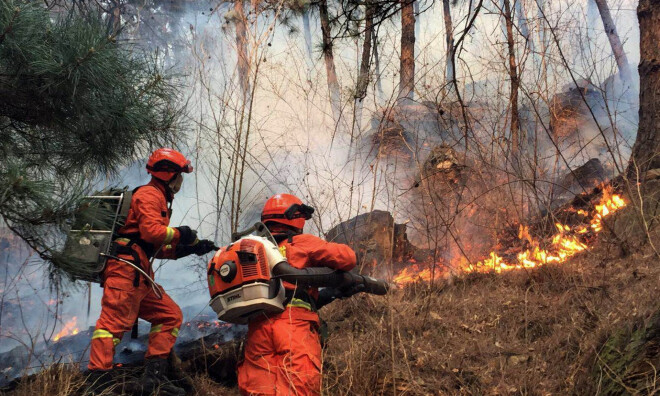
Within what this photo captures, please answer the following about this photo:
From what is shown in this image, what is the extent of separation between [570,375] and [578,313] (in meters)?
1.06

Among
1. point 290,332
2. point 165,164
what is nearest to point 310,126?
point 165,164

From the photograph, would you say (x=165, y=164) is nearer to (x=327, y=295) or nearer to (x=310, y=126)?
(x=327, y=295)

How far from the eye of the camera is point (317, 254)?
12.6 feet

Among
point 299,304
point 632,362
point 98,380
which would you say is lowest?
point 632,362

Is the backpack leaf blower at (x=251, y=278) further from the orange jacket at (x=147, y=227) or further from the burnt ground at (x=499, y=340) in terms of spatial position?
the orange jacket at (x=147, y=227)

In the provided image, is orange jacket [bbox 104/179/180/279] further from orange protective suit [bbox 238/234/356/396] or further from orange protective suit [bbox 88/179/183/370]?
orange protective suit [bbox 238/234/356/396]

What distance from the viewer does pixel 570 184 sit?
8.70 meters

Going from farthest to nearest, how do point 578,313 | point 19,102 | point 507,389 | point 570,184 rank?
1. point 570,184
2. point 578,313
3. point 507,389
4. point 19,102

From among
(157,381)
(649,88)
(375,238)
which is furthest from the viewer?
(375,238)

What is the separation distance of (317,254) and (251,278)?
52 centimetres

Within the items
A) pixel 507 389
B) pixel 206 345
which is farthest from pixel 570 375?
pixel 206 345

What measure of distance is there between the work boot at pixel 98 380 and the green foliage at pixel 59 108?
4.73 feet

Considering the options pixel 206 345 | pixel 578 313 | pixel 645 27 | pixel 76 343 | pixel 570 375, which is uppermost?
pixel 645 27

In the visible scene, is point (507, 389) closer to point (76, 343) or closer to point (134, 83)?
point (134, 83)
